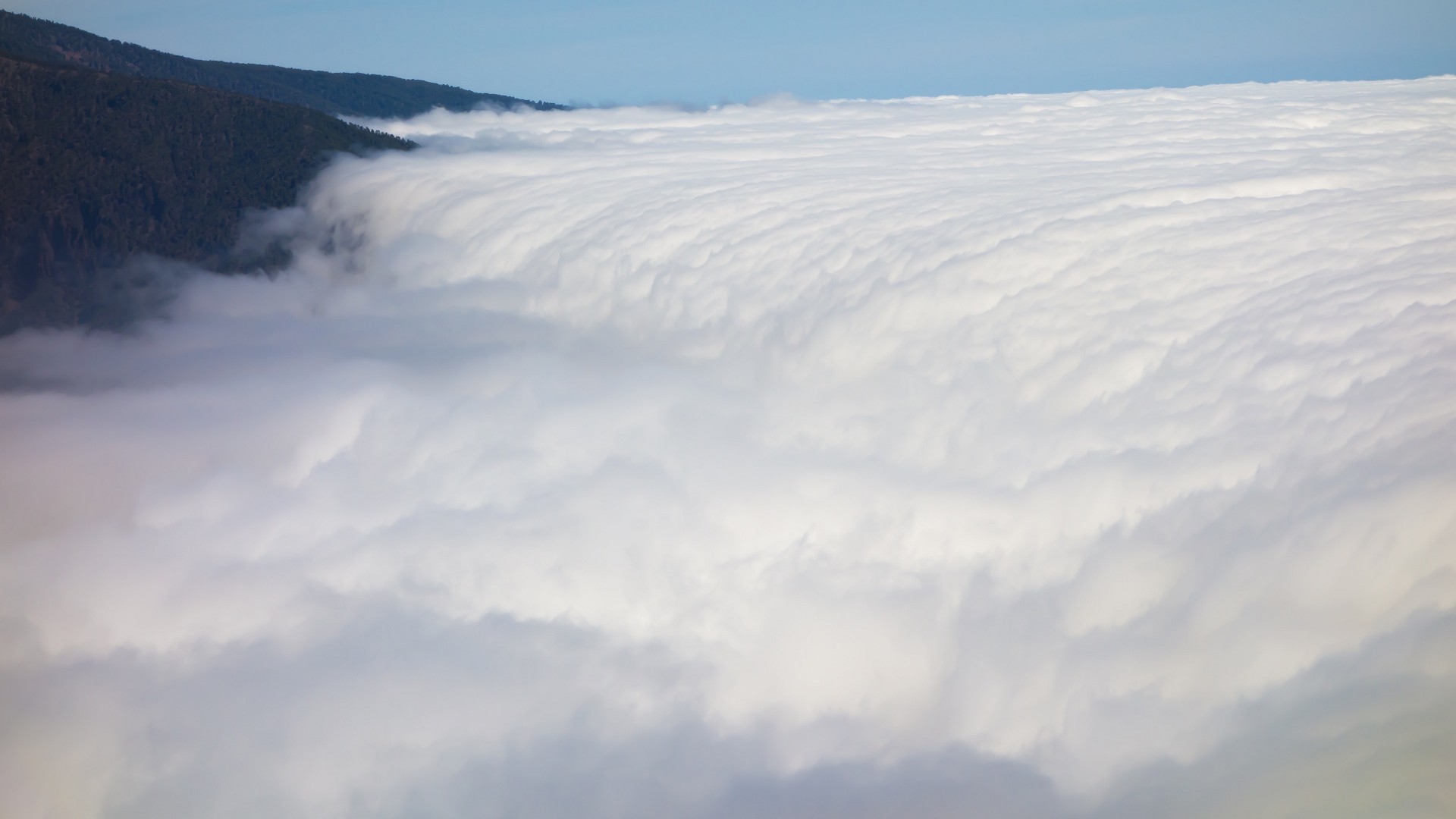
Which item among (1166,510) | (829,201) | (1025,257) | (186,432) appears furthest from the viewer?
(186,432)

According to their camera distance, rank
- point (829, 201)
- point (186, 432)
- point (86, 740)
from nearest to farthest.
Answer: point (86, 740)
point (829, 201)
point (186, 432)

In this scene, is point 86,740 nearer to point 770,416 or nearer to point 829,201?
point 770,416

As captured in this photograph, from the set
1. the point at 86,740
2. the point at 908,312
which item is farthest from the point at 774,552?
the point at 86,740

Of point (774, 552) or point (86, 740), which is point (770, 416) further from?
point (86, 740)

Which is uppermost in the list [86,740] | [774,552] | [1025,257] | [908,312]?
[1025,257]

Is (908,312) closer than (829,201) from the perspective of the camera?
Yes

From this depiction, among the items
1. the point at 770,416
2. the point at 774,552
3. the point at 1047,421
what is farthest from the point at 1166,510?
the point at 770,416

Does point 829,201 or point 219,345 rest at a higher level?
point 829,201
